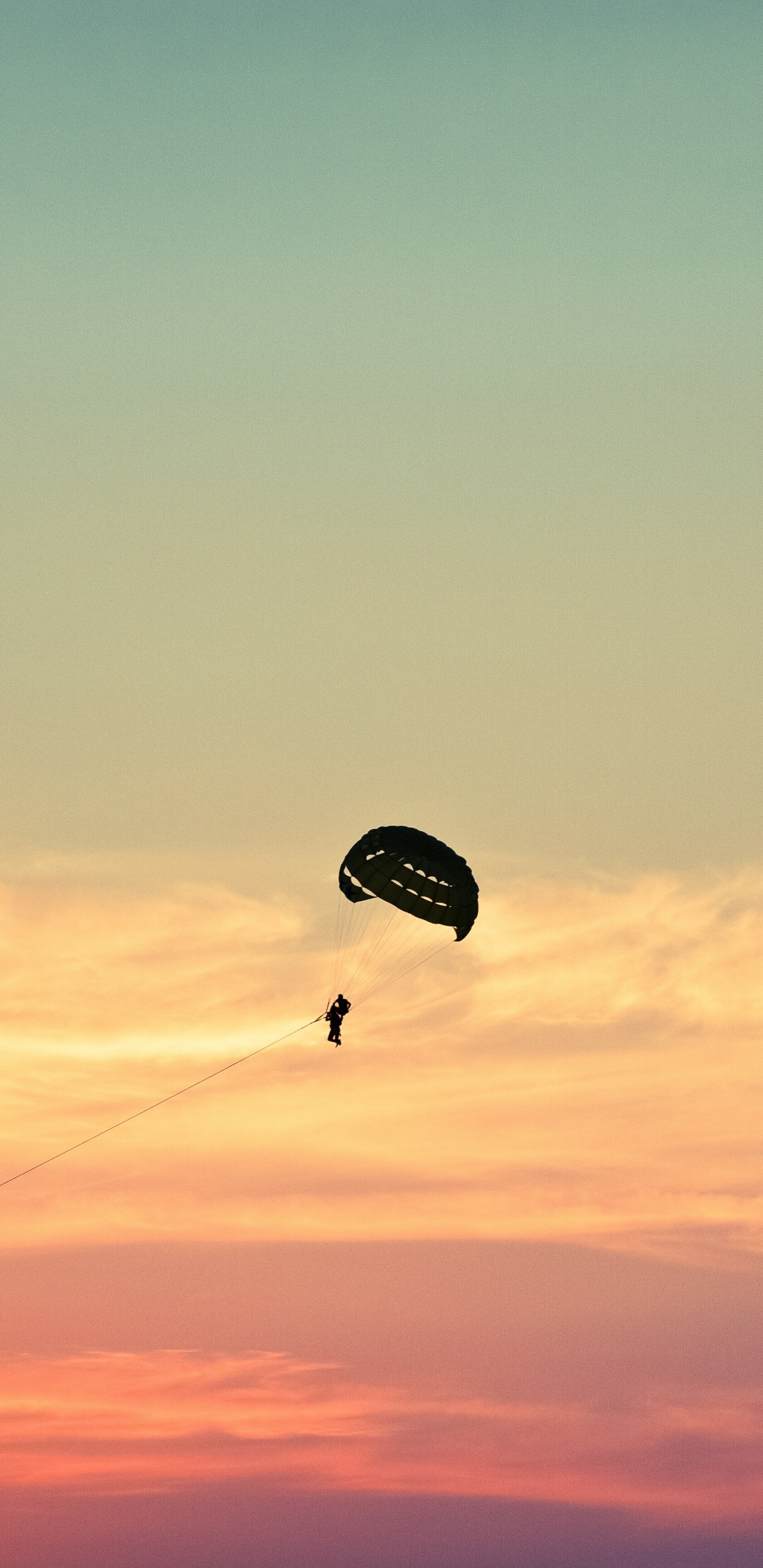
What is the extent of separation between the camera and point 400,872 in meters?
78.2

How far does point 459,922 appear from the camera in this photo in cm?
7825

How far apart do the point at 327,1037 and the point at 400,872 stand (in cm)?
682

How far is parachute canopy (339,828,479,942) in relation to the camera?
7788 cm

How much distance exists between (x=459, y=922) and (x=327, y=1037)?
21.9 feet

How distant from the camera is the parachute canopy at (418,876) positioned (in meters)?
77.9

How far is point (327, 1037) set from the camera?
253ft

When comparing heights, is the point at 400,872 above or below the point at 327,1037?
above

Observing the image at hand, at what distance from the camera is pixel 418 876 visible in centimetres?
7794

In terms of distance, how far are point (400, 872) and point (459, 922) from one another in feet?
9.65
